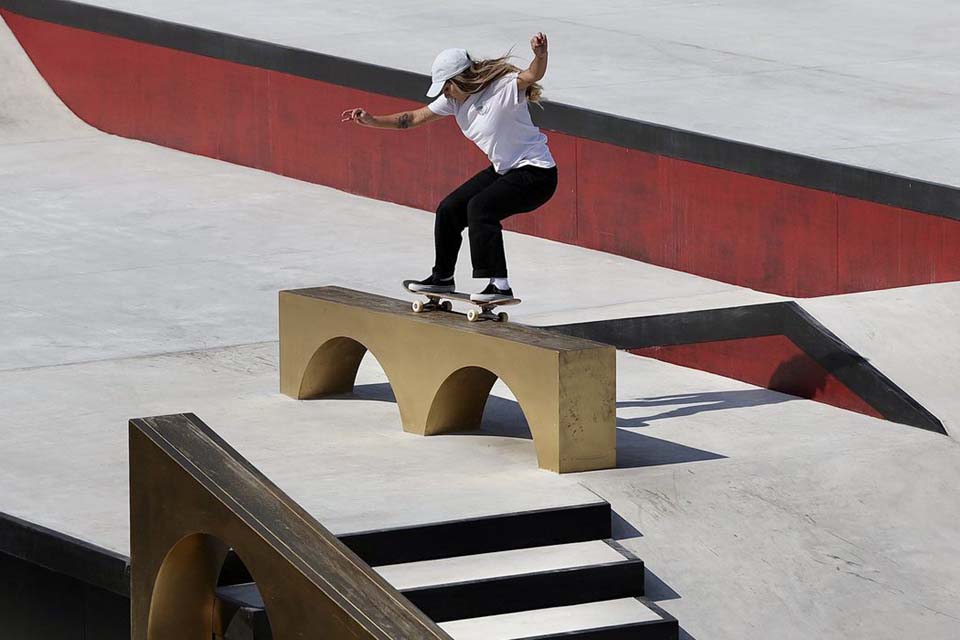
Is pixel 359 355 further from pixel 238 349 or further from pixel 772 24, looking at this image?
pixel 772 24

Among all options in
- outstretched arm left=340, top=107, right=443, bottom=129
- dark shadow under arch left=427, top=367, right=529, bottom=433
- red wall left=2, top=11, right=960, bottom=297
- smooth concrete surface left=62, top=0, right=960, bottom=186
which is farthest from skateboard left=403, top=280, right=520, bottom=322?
smooth concrete surface left=62, top=0, right=960, bottom=186

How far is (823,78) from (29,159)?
7.29 m

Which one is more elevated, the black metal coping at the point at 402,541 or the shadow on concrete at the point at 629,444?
the shadow on concrete at the point at 629,444

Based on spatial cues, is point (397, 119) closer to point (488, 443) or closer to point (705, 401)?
point (488, 443)

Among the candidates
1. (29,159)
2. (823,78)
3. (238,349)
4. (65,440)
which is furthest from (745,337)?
(29,159)

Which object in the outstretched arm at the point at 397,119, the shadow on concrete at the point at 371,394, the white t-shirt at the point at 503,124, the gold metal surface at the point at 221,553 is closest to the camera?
the gold metal surface at the point at 221,553

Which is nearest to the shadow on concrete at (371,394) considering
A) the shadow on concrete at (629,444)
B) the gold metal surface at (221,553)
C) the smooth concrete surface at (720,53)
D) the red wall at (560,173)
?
the shadow on concrete at (629,444)

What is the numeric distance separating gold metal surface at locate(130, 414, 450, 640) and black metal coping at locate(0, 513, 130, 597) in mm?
152

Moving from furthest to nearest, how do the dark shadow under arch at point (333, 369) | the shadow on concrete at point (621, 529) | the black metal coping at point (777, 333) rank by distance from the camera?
the dark shadow under arch at point (333, 369)
the black metal coping at point (777, 333)
the shadow on concrete at point (621, 529)

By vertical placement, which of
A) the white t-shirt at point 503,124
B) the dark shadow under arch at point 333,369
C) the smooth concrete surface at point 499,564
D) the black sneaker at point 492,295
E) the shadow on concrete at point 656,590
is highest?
the white t-shirt at point 503,124

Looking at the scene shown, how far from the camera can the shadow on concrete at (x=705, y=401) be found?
9625 mm

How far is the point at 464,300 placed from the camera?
9180mm

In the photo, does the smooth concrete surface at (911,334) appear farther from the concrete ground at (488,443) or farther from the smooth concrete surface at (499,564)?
the smooth concrete surface at (499,564)

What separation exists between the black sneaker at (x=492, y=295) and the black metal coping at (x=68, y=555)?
94.3 inches
